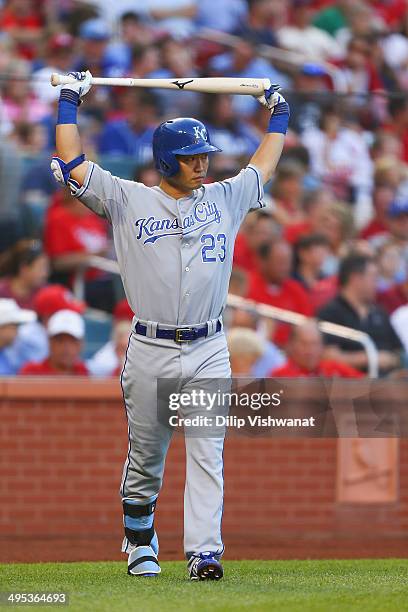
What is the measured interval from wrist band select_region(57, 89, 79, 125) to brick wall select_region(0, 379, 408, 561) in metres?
3.52

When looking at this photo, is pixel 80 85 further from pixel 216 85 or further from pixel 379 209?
pixel 379 209

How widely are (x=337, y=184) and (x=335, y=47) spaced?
4238mm

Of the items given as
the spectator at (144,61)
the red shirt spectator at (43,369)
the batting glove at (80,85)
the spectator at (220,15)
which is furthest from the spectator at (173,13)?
the batting glove at (80,85)

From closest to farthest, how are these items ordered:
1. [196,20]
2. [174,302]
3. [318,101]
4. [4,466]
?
[174,302], [4,466], [318,101], [196,20]

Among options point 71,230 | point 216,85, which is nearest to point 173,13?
point 71,230

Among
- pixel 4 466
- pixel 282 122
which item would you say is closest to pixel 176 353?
pixel 282 122

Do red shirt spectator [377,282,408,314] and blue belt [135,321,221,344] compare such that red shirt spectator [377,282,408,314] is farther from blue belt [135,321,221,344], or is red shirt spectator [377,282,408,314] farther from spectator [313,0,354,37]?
spectator [313,0,354,37]

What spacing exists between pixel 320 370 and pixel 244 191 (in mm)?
3689

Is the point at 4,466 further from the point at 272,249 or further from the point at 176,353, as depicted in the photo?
the point at 176,353

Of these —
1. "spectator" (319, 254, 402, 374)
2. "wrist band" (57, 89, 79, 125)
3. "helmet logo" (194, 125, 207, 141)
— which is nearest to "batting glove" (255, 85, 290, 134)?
"helmet logo" (194, 125, 207, 141)

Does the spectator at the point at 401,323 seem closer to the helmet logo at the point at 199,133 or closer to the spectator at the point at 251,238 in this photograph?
the spectator at the point at 251,238

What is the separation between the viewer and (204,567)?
5.43 meters

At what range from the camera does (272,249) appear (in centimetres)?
1017

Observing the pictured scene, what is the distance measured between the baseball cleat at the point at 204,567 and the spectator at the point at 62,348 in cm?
375
